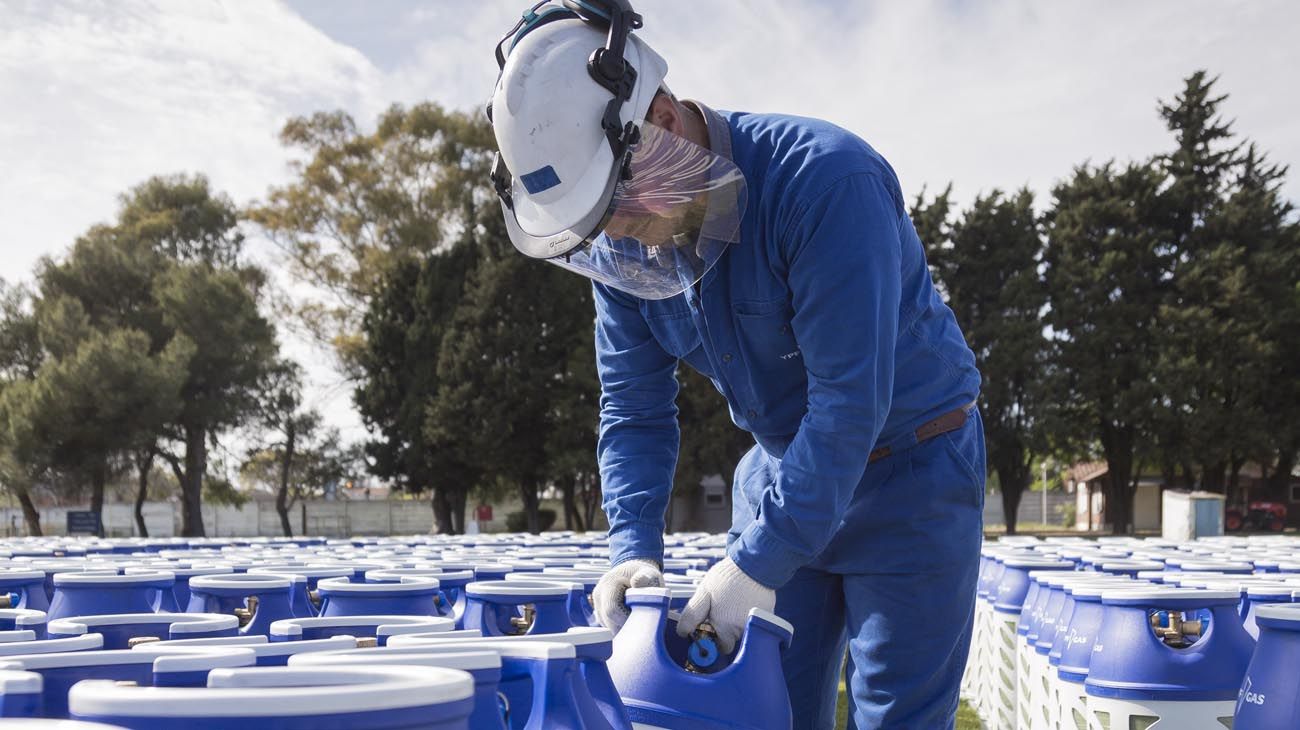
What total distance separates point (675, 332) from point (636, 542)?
1.79 ft

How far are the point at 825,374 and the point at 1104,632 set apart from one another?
187cm

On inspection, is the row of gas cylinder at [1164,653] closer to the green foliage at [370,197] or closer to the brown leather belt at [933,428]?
the brown leather belt at [933,428]

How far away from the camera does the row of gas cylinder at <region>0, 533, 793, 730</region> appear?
142cm

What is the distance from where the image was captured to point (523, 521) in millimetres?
39062

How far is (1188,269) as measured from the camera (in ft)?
119

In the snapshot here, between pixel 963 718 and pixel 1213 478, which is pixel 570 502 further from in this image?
pixel 963 718

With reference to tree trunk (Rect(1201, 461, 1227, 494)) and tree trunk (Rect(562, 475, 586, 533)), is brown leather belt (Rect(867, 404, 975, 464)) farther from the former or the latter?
tree trunk (Rect(1201, 461, 1227, 494))

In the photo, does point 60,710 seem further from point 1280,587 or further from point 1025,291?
point 1025,291

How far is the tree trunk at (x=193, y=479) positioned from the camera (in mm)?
34906

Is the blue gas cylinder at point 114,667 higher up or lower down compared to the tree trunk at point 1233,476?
higher up

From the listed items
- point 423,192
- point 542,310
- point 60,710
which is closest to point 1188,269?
point 542,310

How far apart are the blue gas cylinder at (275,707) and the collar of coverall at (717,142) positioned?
4.83ft

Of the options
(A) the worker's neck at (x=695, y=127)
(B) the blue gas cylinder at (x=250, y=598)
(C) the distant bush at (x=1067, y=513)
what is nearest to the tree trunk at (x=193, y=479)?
(B) the blue gas cylinder at (x=250, y=598)

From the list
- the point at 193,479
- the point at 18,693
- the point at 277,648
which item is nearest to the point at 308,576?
the point at 277,648
